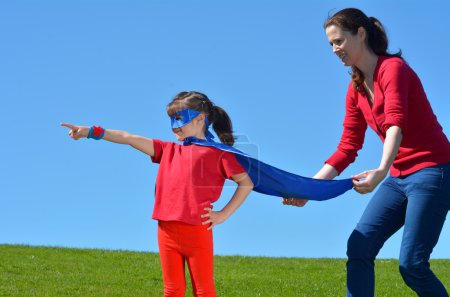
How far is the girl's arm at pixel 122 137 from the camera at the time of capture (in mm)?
5430

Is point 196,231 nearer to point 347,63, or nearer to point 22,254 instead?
point 347,63

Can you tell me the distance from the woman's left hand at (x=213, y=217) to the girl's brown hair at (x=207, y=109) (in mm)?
765

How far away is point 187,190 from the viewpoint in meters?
5.48

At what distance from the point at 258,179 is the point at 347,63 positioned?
1.35 m

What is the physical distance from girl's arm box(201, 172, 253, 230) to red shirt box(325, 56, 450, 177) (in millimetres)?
1200

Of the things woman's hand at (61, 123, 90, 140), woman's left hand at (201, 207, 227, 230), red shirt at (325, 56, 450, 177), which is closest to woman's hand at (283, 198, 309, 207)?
woman's left hand at (201, 207, 227, 230)

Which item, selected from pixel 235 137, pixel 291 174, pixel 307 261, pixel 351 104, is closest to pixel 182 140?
pixel 235 137

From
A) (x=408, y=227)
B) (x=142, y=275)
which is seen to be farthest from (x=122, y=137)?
(x=142, y=275)

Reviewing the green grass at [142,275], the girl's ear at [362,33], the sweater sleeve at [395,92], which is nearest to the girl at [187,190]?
the sweater sleeve at [395,92]

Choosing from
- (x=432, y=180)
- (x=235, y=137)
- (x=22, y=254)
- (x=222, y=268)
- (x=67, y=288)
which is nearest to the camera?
(x=432, y=180)

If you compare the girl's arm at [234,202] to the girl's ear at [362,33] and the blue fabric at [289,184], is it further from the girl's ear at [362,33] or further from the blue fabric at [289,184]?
the girl's ear at [362,33]

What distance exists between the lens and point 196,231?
5.45 metres

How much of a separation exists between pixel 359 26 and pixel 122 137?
7.30 feet

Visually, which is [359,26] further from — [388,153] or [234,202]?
[234,202]
